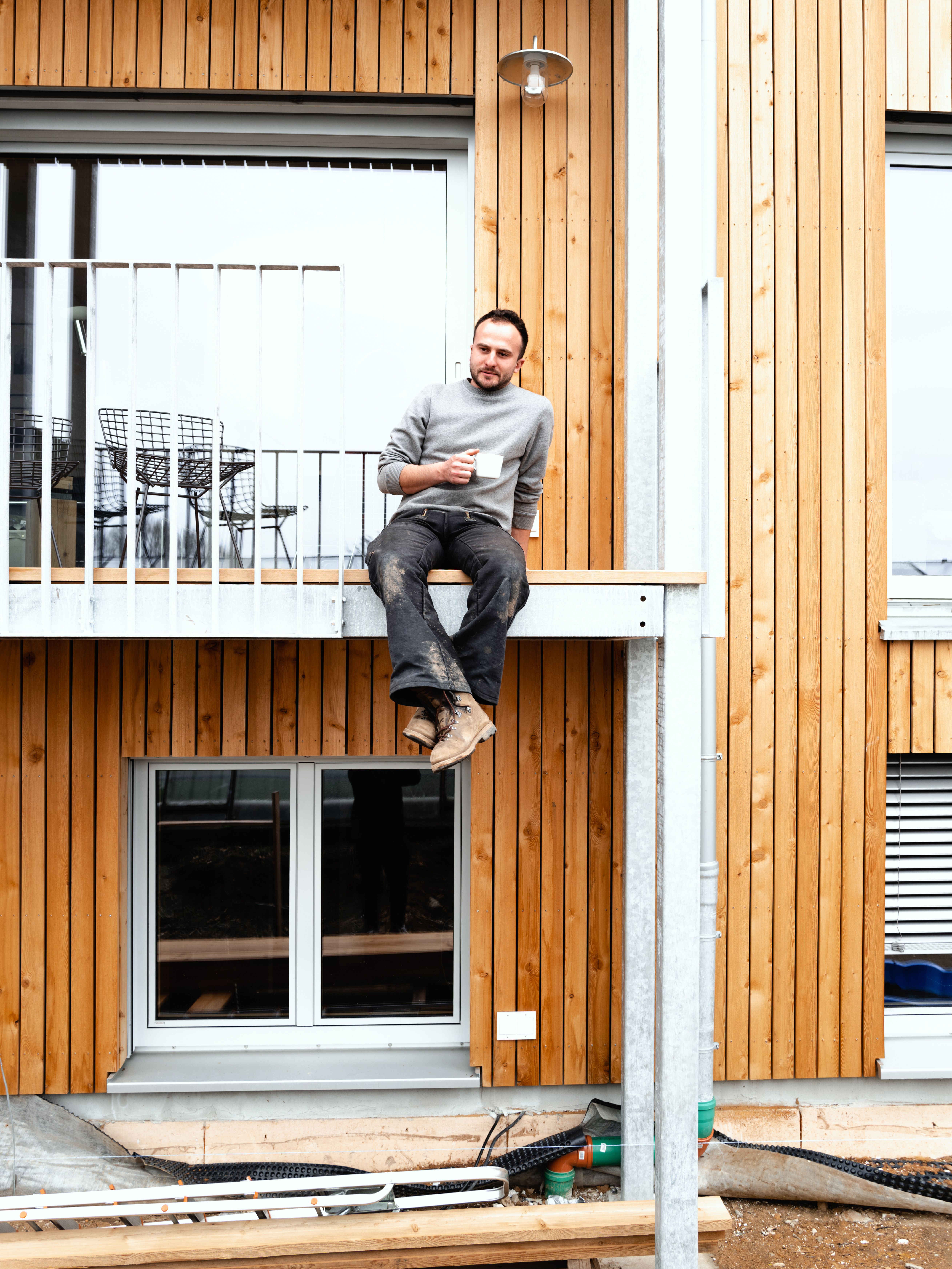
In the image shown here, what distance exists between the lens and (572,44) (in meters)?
3.35

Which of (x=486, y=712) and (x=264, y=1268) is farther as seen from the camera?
(x=486, y=712)

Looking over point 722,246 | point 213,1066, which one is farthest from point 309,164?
point 213,1066

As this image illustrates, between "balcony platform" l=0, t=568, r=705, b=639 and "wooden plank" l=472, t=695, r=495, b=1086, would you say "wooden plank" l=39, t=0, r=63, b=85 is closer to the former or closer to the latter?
"balcony platform" l=0, t=568, r=705, b=639

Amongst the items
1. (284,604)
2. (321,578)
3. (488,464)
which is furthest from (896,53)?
(284,604)

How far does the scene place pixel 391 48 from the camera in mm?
3316

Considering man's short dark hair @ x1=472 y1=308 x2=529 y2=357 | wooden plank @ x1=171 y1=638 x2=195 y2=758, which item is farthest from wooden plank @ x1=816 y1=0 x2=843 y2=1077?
wooden plank @ x1=171 y1=638 x2=195 y2=758

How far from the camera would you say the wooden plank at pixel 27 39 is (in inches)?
129

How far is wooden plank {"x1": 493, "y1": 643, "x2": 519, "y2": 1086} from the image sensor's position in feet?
10.9

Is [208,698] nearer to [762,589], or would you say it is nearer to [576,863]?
[576,863]

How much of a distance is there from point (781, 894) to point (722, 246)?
2.68 m

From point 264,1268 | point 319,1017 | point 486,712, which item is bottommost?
point 264,1268

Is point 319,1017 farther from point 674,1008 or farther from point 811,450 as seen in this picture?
point 811,450

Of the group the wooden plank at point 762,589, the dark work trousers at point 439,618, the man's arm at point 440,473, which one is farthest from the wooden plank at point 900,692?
the man's arm at point 440,473

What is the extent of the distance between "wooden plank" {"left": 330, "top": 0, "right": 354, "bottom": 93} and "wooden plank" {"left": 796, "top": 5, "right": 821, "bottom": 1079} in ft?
6.17
